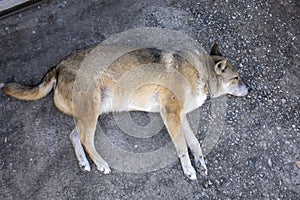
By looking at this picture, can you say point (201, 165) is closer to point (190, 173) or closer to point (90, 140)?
point (190, 173)

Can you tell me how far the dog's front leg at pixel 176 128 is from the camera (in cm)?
466

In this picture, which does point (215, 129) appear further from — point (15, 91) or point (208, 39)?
point (15, 91)

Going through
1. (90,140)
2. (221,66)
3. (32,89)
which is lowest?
(90,140)

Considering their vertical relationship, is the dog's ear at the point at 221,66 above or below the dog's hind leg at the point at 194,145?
above

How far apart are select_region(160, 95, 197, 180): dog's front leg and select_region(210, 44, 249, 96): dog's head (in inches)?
29.0

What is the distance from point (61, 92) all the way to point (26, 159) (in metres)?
0.89

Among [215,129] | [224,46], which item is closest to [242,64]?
[224,46]

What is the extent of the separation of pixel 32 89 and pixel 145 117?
4.70 ft

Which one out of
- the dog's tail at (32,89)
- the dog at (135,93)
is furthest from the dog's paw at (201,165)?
the dog's tail at (32,89)

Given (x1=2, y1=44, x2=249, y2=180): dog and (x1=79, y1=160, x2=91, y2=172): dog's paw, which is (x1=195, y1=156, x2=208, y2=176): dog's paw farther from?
(x1=79, y1=160, x2=91, y2=172): dog's paw

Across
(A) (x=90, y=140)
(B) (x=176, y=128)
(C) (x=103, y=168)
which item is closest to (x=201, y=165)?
(B) (x=176, y=128)

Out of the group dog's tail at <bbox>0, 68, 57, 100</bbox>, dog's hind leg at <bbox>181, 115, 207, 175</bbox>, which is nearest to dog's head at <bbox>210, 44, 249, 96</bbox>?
dog's hind leg at <bbox>181, 115, 207, 175</bbox>

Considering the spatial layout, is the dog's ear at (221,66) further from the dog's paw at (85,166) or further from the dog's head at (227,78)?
the dog's paw at (85,166)

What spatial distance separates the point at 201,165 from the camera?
15.5ft
